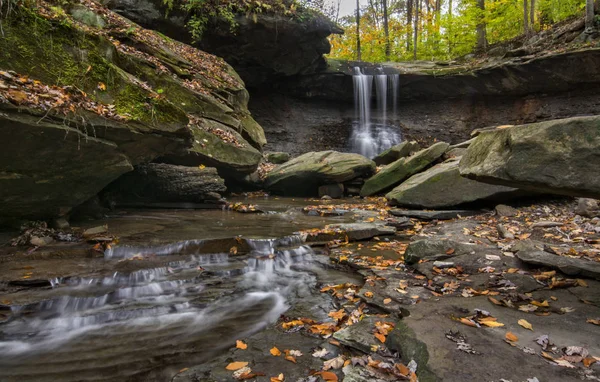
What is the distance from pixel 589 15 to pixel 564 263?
17090 millimetres

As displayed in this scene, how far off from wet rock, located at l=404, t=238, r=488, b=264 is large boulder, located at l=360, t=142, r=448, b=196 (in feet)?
22.4

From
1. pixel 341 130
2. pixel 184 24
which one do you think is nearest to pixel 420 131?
pixel 341 130

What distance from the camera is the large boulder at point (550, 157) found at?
3018 millimetres

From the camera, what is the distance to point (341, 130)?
74.0 feet

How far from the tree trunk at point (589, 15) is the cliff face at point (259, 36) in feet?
36.3

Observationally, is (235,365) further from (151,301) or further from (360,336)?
(151,301)

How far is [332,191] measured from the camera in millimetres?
13352

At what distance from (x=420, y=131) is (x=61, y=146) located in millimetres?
20653

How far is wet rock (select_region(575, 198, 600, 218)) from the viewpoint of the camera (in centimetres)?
638

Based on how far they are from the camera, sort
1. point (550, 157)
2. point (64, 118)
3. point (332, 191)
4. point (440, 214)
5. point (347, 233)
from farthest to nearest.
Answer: point (332, 191), point (440, 214), point (347, 233), point (64, 118), point (550, 157)

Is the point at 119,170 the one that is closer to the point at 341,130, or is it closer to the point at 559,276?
the point at 559,276

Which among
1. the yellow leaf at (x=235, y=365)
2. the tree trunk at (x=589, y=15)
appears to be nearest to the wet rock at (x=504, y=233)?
the yellow leaf at (x=235, y=365)

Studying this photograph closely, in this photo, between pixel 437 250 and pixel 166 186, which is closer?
pixel 437 250

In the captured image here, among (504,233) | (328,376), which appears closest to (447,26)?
(504,233)
